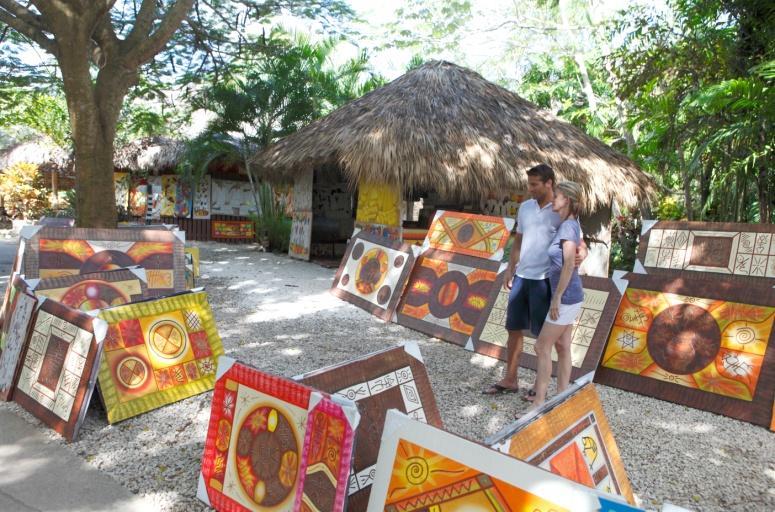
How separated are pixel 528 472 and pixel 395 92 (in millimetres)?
8535

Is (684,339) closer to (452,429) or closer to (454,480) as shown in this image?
(452,429)

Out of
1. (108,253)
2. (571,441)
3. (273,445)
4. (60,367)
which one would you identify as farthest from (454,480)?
(108,253)

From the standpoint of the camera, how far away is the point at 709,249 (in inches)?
175

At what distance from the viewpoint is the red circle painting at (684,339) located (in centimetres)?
376

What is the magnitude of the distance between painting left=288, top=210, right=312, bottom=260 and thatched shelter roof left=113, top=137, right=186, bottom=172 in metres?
4.75

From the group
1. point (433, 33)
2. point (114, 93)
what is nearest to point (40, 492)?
point (114, 93)

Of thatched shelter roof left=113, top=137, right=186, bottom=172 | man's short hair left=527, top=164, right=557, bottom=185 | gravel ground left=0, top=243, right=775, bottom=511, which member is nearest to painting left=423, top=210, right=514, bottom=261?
gravel ground left=0, top=243, right=775, bottom=511

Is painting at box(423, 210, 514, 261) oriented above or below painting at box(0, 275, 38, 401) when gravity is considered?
above

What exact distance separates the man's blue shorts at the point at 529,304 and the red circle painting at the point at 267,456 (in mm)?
1885

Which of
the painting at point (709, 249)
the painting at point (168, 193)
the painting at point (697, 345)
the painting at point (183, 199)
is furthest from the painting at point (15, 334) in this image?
the painting at point (168, 193)

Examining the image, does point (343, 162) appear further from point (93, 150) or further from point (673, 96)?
point (673, 96)

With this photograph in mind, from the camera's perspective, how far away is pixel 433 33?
69.9 ft

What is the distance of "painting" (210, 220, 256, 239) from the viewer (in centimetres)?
1477

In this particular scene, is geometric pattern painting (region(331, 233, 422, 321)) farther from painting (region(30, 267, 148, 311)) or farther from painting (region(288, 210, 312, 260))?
painting (region(288, 210, 312, 260))
